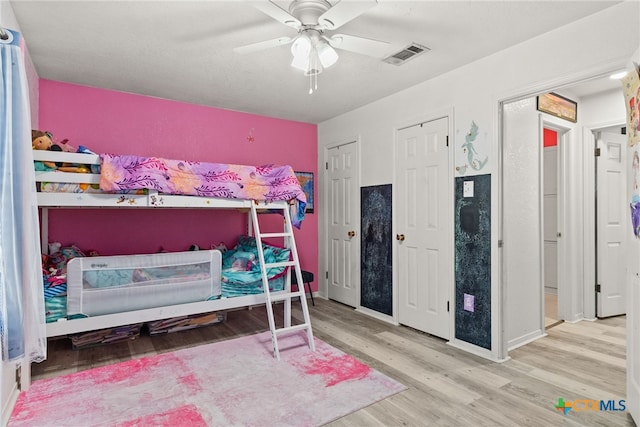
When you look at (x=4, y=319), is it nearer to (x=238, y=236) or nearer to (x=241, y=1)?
(x=241, y=1)

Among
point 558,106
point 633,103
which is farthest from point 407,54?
Answer: point 558,106

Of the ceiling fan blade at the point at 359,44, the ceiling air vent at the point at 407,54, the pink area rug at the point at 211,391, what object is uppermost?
the ceiling air vent at the point at 407,54

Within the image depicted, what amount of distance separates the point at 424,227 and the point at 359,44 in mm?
1903

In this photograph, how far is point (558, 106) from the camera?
11.5 ft

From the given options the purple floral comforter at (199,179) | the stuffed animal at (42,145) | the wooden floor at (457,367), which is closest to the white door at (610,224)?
the wooden floor at (457,367)

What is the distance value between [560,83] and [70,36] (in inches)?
134

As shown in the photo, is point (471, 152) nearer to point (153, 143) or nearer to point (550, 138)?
point (550, 138)

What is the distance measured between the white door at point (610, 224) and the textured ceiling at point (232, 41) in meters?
2.19

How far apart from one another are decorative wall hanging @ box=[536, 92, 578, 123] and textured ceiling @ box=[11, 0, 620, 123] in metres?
1.01

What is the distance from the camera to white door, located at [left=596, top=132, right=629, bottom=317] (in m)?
3.78

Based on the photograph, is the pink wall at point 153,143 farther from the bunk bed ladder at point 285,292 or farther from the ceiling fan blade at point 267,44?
the ceiling fan blade at point 267,44

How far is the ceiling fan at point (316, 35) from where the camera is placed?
177 centimetres

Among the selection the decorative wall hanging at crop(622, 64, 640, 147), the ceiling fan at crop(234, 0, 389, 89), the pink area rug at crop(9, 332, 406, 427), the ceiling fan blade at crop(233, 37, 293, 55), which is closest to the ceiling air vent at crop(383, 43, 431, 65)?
the ceiling fan at crop(234, 0, 389, 89)

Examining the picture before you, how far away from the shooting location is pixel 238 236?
4262mm
